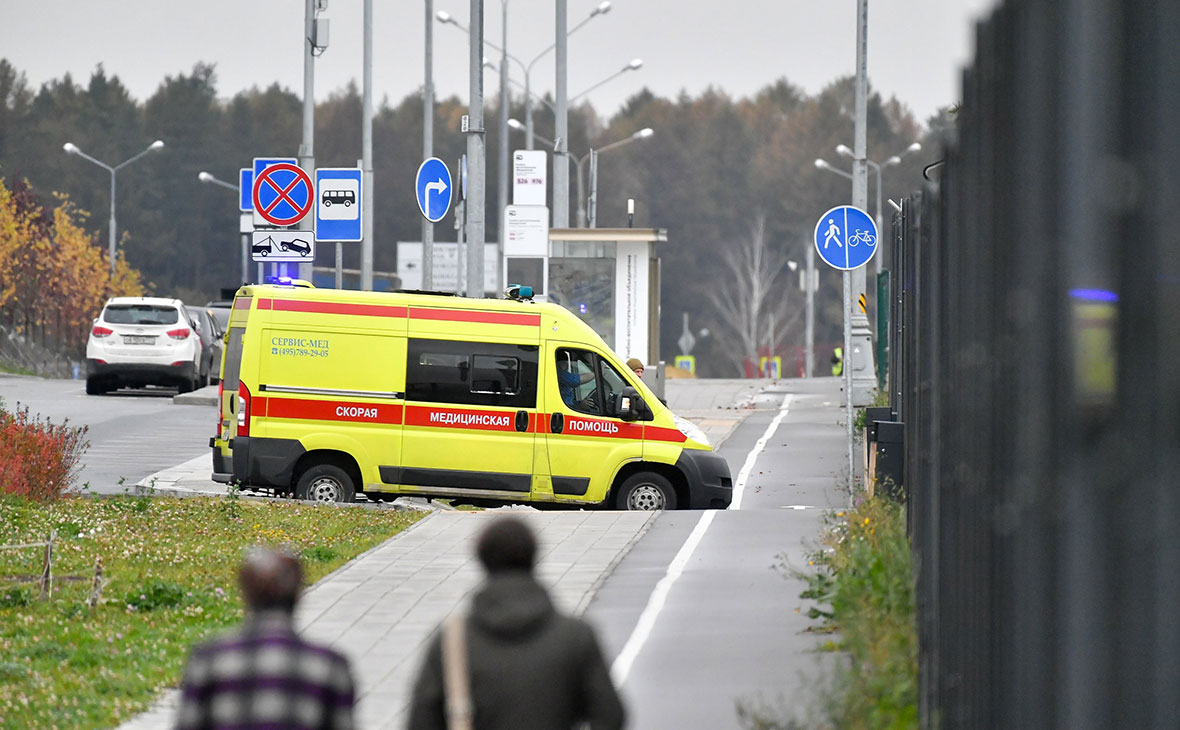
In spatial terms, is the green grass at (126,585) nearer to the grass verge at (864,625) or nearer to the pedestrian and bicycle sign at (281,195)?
the grass verge at (864,625)

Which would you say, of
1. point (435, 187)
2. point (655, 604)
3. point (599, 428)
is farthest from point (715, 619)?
point (435, 187)

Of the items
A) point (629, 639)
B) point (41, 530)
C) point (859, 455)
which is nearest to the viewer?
point (629, 639)

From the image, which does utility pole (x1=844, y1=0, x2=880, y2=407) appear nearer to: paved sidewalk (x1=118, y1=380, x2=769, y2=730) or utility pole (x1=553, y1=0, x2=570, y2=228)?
utility pole (x1=553, y1=0, x2=570, y2=228)

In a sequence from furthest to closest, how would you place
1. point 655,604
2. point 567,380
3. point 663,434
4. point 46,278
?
point 46,278 → point 663,434 → point 567,380 → point 655,604

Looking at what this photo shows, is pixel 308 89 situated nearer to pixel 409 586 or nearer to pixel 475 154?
pixel 475 154

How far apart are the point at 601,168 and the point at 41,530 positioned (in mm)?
95689

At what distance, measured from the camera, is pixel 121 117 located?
109 m

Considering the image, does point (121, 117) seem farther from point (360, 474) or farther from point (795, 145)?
point (360, 474)

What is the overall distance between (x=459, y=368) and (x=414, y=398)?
0.49 m

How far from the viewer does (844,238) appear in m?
20.5

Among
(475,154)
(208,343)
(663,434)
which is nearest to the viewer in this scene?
(663,434)

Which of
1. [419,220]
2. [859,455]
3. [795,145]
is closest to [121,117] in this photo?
[419,220]

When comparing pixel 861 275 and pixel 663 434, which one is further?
pixel 861 275

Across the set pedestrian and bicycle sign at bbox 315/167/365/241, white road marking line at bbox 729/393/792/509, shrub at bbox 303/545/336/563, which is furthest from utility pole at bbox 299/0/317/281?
shrub at bbox 303/545/336/563
